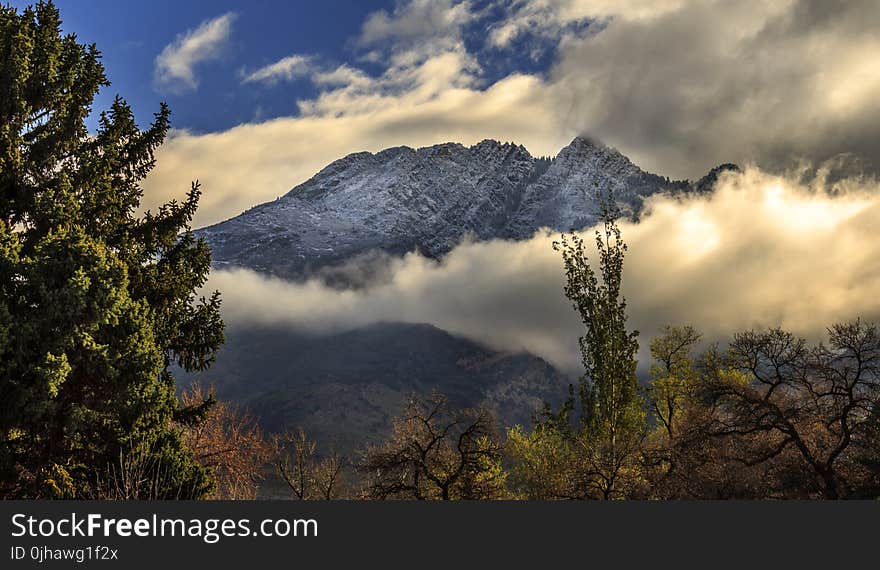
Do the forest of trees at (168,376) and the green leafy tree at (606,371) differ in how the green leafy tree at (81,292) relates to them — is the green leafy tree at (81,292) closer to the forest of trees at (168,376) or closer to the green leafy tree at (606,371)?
the forest of trees at (168,376)

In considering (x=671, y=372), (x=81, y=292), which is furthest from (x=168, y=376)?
(x=671, y=372)

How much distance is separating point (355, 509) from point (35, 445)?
13416mm

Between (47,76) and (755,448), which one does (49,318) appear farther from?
(755,448)

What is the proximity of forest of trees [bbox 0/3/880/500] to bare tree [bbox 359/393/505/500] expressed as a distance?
11 cm

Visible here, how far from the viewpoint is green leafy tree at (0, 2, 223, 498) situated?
58.4ft

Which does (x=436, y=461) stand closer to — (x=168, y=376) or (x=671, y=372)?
(x=168, y=376)

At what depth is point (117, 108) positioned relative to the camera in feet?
86.0

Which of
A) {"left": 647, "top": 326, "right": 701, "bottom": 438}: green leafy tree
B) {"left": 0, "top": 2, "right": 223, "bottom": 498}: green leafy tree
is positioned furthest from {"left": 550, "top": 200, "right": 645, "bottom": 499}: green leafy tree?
{"left": 0, "top": 2, "right": 223, "bottom": 498}: green leafy tree

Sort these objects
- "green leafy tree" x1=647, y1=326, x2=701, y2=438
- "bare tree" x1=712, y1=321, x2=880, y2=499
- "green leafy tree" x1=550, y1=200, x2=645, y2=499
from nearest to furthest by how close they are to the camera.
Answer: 1. "bare tree" x1=712, y1=321, x2=880, y2=499
2. "green leafy tree" x1=550, y1=200, x2=645, y2=499
3. "green leafy tree" x1=647, y1=326, x2=701, y2=438

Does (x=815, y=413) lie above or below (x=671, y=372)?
below

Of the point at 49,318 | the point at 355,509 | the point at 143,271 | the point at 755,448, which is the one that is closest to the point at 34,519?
the point at 355,509

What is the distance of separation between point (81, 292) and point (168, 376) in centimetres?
695

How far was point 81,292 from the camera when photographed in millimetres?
17734

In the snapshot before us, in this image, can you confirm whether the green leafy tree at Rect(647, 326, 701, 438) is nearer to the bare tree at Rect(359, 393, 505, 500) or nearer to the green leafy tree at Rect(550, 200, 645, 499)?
the green leafy tree at Rect(550, 200, 645, 499)
